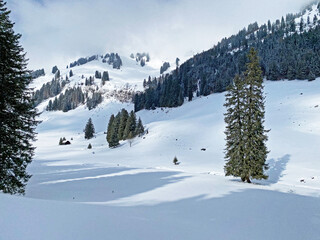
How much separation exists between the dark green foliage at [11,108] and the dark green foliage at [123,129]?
4121 cm

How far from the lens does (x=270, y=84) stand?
7738 cm

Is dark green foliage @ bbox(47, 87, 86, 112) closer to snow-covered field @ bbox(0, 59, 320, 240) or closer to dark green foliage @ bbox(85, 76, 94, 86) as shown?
dark green foliage @ bbox(85, 76, 94, 86)

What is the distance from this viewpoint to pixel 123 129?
61406 mm

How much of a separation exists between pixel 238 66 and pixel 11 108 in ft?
332

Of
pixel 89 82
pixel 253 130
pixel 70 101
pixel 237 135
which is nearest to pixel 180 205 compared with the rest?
pixel 237 135

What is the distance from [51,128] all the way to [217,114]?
86.4 m

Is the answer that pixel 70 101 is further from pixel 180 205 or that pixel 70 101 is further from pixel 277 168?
pixel 180 205

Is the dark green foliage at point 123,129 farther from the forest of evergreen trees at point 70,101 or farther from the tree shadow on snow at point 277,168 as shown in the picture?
the forest of evergreen trees at point 70,101

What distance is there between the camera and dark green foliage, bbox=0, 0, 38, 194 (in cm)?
1059

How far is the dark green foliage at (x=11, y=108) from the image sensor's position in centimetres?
1059

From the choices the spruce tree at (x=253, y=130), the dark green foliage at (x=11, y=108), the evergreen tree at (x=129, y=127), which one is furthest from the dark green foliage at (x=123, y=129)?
the dark green foliage at (x=11, y=108)

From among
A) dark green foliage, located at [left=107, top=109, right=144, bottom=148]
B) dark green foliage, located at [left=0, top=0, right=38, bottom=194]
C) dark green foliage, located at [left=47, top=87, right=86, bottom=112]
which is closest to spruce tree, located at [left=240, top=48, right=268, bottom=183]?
dark green foliage, located at [left=0, top=0, right=38, bottom=194]

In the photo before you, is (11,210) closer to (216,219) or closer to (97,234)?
(97,234)

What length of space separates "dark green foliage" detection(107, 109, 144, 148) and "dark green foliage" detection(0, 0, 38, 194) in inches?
1623
